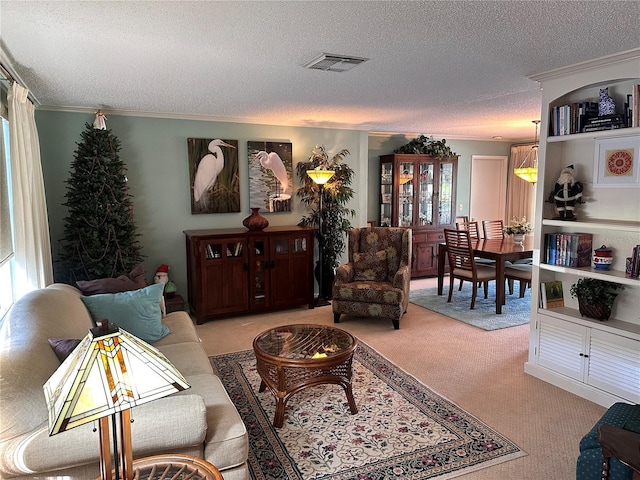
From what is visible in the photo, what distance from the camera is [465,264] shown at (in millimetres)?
5535

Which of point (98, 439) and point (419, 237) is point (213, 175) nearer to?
point (419, 237)

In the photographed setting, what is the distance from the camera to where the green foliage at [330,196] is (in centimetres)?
557

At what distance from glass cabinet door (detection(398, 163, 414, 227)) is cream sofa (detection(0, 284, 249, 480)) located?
516 centimetres

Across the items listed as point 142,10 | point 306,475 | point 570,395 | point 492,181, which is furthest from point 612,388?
point 492,181

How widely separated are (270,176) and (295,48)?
3086 millimetres

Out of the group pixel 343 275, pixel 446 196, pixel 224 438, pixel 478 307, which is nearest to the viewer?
pixel 224 438

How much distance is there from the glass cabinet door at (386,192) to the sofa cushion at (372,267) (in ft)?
6.15

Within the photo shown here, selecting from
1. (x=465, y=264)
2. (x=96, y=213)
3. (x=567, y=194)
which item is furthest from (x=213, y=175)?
(x=567, y=194)

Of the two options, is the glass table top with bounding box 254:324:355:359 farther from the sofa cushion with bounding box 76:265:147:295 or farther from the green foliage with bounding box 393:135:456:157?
the green foliage with bounding box 393:135:456:157

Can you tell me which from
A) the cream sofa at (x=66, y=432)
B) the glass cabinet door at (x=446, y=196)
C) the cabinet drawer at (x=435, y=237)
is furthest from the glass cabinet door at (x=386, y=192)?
the cream sofa at (x=66, y=432)

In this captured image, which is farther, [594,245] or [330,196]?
[330,196]

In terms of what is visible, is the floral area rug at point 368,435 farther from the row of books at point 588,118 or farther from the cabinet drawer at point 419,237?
the cabinet drawer at point 419,237

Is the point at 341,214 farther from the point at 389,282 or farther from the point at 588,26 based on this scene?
the point at 588,26

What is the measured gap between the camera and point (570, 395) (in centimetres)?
319
